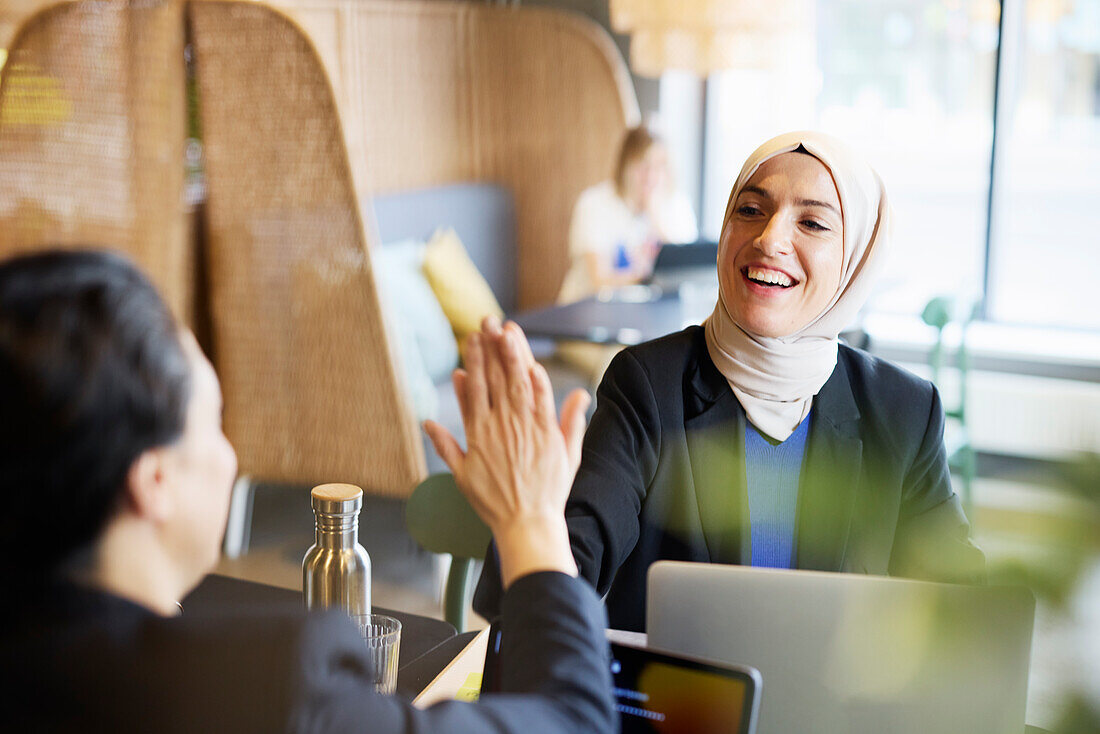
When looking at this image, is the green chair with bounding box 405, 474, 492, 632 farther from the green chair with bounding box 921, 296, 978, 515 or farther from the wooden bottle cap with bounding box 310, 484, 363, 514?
the green chair with bounding box 921, 296, 978, 515

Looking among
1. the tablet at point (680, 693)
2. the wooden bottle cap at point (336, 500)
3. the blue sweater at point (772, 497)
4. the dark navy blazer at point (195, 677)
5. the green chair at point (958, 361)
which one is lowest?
the green chair at point (958, 361)

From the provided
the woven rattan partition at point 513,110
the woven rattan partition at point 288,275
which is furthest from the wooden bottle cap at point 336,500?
the woven rattan partition at point 513,110

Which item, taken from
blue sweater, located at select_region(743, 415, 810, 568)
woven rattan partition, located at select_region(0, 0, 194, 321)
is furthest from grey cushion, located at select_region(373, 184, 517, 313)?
blue sweater, located at select_region(743, 415, 810, 568)

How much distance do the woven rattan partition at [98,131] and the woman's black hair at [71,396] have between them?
2631 millimetres

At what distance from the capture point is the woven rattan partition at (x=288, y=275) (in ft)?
10.1

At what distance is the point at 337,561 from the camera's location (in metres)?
1.19

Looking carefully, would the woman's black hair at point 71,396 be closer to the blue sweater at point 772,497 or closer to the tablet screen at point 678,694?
the tablet screen at point 678,694

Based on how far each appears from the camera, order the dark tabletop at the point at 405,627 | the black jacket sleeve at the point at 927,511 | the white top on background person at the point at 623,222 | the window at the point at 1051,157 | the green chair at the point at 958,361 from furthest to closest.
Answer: the window at the point at 1051,157 < the white top on background person at the point at 623,222 < the green chair at the point at 958,361 < the black jacket sleeve at the point at 927,511 < the dark tabletop at the point at 405,627

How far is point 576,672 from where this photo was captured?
79 centimetres

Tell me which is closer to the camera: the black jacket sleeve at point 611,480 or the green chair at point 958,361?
the black jacket sleeve at point 611,480

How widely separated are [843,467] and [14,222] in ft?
8.73

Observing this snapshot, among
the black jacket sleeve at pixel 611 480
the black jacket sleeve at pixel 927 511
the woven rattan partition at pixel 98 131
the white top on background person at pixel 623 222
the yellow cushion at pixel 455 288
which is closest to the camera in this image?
the black jacket sleeve at pixel 611 480

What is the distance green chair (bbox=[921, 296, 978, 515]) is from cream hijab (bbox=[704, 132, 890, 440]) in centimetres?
176

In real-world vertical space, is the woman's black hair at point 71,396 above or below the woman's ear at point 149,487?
above
